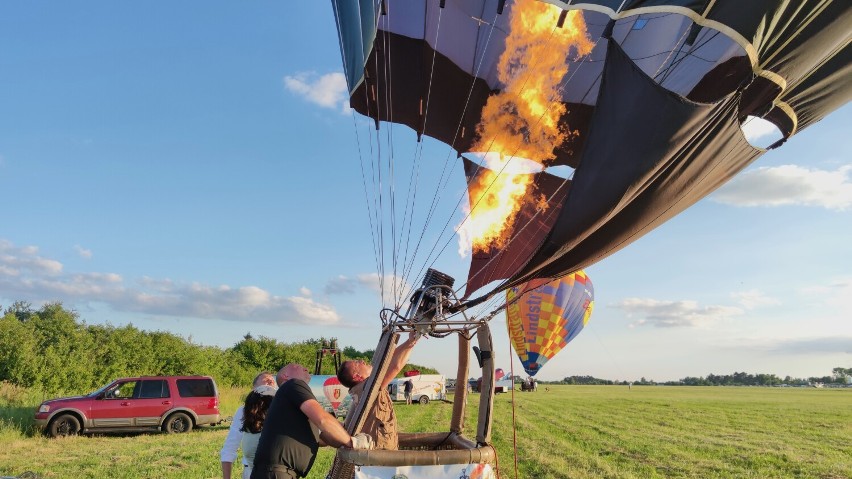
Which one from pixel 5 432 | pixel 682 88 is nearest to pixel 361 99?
pixel 682 88

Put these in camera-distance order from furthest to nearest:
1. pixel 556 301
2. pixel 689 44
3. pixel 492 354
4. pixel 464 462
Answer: pixel 556 301 → pixel 689 44 → pixel 492 354 → pixel 464 462

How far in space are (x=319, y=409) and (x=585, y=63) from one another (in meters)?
3.94

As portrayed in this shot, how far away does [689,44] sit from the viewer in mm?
4086

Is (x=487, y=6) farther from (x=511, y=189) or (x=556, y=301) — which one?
(x=556, y=301)

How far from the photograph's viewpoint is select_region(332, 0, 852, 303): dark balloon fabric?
3.36 meters

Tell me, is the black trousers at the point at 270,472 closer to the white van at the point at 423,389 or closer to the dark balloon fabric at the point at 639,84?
the dark balloon fabric at the point at 639,84

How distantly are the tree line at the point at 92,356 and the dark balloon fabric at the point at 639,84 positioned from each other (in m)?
15.1

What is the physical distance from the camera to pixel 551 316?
19.0 m

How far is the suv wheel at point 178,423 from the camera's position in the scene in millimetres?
14344

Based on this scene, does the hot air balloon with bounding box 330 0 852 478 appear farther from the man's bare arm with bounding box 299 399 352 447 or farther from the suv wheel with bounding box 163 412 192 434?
the suv wheel with bounding box 163 412 192 434

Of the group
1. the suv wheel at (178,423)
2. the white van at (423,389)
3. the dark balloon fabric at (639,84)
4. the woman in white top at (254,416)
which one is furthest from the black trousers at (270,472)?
the white van at (423,389)

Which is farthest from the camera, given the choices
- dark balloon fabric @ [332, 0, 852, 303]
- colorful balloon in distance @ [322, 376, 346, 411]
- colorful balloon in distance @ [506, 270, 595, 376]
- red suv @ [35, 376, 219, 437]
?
colorful balloon in distance @ [506, 270, 595, 376]

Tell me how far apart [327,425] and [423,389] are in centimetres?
2735

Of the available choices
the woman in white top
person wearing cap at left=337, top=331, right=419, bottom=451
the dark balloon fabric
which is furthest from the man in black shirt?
the dark balloon fabric
